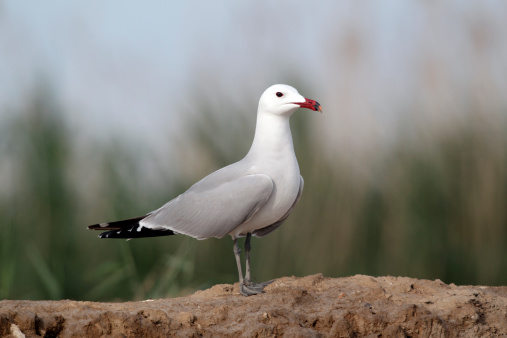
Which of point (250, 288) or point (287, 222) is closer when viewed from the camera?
point (250, 288)

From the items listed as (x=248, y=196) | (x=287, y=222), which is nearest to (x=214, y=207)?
(x=248, y=196)

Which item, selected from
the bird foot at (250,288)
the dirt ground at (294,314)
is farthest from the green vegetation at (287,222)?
the dirt ground at (294,314)

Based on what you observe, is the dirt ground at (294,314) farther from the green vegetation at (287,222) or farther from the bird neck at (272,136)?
the green vegetation at (287,222)

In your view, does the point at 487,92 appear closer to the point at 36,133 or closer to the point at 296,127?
the point at 296,127

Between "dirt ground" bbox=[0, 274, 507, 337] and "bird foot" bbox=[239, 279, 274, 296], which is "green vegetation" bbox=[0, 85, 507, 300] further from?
"dirt ground" bbox=[0, 274, 507, 337]

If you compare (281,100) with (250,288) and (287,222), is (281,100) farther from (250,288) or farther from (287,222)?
(287,222)

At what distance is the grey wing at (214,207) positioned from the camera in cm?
348

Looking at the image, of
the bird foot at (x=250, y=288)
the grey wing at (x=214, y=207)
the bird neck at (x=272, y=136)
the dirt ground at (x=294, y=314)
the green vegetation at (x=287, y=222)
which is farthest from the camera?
the green vegetation at (x=287, y=222)

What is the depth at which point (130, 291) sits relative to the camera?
16.5ft

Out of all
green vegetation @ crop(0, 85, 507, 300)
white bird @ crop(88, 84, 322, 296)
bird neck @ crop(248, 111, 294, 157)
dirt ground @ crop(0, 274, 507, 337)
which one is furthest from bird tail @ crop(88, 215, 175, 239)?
green vegetation @ crop(0, 85, 507, 300)

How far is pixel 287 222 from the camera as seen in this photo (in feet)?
16.5

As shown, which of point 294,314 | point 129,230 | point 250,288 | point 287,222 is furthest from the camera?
point 287,222

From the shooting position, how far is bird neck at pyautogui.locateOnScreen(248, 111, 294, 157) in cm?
367

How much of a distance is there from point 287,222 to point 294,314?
2.26 m
